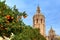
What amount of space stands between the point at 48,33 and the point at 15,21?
14928 centimetres

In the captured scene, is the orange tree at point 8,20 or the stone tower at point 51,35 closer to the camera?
the orange tree at point 8,20

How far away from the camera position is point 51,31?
522 feet

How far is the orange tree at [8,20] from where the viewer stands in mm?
12164

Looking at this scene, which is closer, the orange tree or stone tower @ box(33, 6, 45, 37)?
the orange tree

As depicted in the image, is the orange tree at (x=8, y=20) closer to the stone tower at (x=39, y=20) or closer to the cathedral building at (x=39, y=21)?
the cathedral building at (x=39, y=21)

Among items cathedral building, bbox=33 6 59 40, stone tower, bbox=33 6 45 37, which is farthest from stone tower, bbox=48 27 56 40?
stone tower, bbox=33 6 45 37

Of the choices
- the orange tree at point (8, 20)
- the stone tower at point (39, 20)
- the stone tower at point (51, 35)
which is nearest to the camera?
the orange tree at point (8, 20)

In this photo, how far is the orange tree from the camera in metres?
12.2

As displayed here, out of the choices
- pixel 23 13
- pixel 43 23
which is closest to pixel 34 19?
pixel 43 23

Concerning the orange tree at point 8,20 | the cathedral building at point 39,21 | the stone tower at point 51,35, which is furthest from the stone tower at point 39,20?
the orange tree at point 8,20

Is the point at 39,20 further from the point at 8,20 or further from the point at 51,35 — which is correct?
the point at 8,20

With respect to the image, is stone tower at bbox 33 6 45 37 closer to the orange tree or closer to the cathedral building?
the cathedral building

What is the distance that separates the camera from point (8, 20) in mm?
12227

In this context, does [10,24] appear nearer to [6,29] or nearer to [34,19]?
[6,29]
